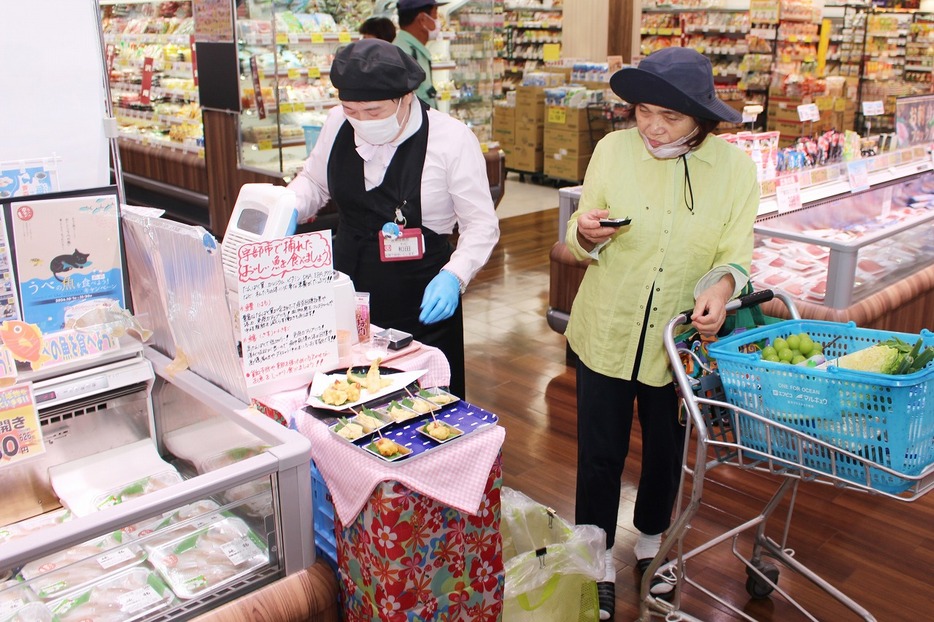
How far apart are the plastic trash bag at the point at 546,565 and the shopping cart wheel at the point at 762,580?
0.60 metres

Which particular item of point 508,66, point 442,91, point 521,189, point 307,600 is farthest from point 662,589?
point 508,66

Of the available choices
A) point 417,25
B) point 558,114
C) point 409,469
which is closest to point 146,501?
point 409,469

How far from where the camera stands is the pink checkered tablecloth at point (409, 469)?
1.70m

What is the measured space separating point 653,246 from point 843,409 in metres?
0.76

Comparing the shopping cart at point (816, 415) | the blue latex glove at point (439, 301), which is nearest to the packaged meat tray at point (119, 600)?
the blue latex glove at point (439, 301)

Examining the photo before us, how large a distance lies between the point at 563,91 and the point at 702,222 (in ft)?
24.8

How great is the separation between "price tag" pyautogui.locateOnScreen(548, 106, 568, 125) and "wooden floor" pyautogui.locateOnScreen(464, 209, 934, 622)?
5.09 m

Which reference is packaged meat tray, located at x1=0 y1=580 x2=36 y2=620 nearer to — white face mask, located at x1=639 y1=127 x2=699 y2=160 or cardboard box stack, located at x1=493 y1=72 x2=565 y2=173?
white face mask, located at x1=639 y1=127 x2=699 y2=160

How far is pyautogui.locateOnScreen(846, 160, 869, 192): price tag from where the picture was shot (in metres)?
4.42

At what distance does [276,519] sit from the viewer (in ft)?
5.72

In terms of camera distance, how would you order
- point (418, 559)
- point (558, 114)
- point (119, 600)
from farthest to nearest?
point (558, 114) → point (418, 559) → point (119, 600)

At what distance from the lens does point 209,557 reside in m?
1.77

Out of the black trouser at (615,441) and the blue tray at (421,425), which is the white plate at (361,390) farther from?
the black trouser at (615,441)

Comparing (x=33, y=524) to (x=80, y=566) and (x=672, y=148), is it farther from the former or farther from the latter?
(x=672, y=148)
